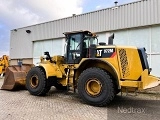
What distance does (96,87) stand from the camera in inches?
308

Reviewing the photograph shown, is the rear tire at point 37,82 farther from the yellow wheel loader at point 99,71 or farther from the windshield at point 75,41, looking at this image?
the windshield at point 75,41

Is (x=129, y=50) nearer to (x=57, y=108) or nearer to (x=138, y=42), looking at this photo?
(x=57, y=108)

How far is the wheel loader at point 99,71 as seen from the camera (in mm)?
7379

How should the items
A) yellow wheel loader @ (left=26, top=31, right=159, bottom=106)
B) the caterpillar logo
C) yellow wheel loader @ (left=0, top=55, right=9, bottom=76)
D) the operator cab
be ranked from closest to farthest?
yellow wheel loader @ (left=26, top=31, right=159, bottom=106) < the caterpillar logo < the operator cab < yellow wheel loader @ (left=0, top=55, right=9, bottom=76)

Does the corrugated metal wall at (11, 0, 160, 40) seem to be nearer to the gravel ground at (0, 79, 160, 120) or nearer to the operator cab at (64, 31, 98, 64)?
the operator cab at (64, 31, 98, 64)

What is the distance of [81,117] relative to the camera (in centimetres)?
626

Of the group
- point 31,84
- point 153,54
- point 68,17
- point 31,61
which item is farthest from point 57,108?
point 31,61

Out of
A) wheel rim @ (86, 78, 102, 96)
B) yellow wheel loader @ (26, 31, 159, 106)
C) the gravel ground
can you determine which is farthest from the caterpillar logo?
the gravel ground

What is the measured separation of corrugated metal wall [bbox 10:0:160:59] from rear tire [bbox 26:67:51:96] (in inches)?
269

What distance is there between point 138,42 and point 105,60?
6.43 m

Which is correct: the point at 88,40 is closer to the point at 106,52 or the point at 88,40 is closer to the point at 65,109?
the point at 106,52

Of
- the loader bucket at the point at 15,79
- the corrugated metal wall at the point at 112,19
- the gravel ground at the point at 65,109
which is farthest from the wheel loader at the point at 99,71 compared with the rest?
the corrugated metal wall at the point at 112,19

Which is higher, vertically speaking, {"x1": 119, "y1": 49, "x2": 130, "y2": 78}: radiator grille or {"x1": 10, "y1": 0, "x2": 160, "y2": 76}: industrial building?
{"x1": 10, "y1": 0, "x2": 160, "y2": 76}: industrial building

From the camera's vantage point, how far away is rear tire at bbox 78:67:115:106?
7.38m
